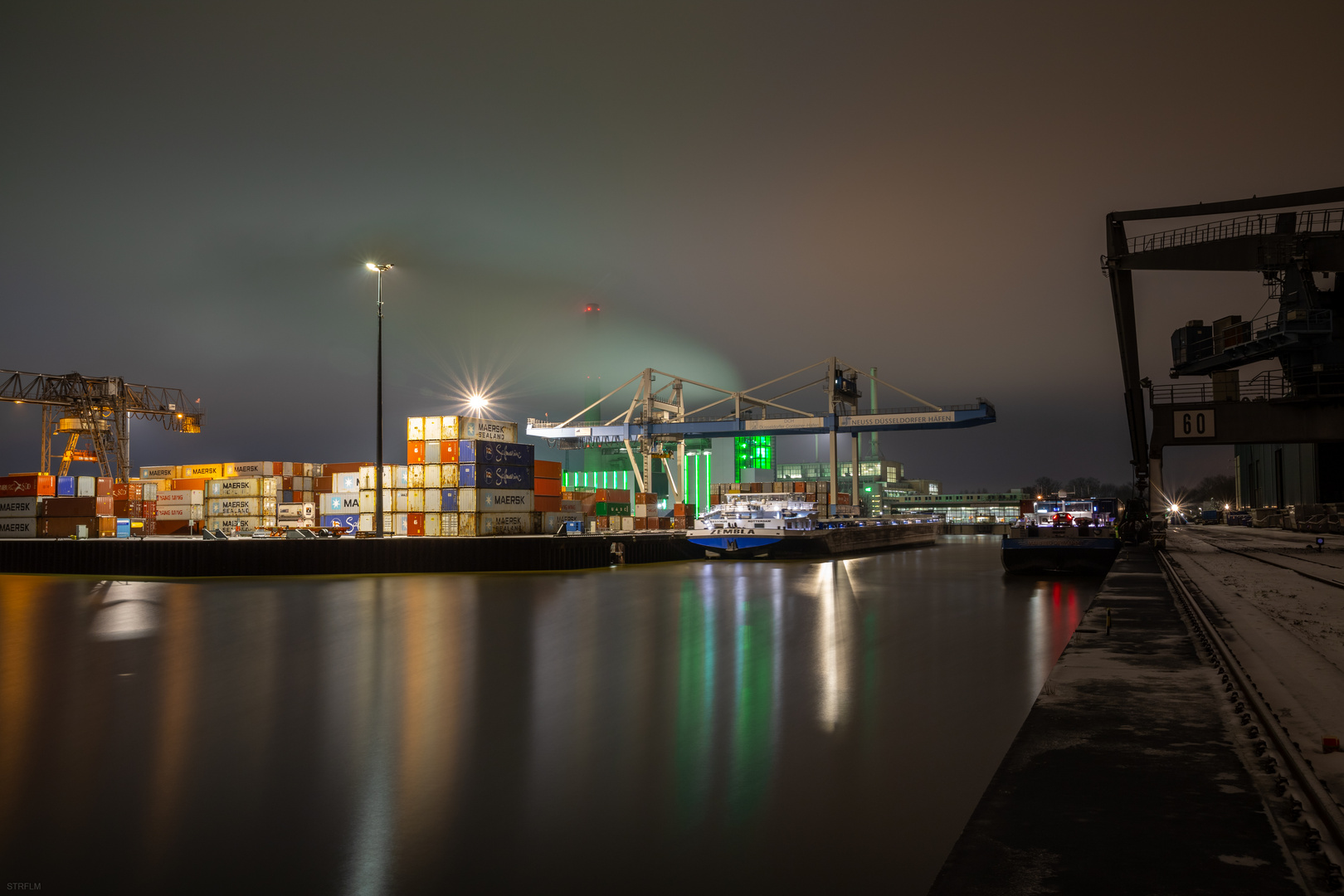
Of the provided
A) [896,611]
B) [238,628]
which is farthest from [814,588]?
[238,628]

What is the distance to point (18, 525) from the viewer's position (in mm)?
33188

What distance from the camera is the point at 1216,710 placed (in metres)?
5.87

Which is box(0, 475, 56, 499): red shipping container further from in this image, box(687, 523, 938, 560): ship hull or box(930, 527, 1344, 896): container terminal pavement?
box(930, 527, 1344, 896): container terminal pavement

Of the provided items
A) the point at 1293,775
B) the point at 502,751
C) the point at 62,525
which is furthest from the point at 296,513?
the point at 1293,775

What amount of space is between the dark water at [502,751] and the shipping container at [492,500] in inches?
630

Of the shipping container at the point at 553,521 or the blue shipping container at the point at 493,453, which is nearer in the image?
the blue shipping container at the point at 493,453

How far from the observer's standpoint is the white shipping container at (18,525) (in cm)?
3312

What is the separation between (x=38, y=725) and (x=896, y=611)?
46.8 feet

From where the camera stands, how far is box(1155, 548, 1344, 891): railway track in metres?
3.38

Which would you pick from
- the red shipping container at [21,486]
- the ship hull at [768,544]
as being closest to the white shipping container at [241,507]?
the red shipping container at [21,486]

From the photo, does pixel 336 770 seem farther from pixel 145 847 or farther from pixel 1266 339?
pixel 1266 339

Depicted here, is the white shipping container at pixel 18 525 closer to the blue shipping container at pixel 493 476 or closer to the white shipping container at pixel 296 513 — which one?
the white shipping container at pixel 296 513

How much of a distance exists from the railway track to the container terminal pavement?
0.04ft

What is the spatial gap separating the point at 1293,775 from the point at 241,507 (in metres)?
42.3
